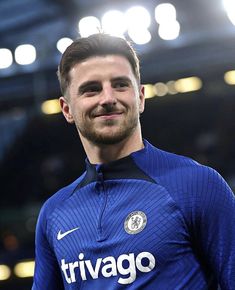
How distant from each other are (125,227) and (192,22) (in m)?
10.6

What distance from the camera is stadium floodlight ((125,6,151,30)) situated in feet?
Answer: 38.8

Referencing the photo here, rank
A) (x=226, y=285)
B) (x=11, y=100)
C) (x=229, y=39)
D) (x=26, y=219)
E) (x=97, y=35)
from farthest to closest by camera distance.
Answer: (x=11, y=100), (x=26, y=219), (x=229, y=39), (x=97, y=35), (x=226, y=285)

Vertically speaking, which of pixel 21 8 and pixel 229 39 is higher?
pixel 21 8

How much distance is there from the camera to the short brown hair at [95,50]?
74.6 inches

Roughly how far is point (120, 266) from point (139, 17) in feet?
34.3

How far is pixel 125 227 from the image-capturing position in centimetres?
176

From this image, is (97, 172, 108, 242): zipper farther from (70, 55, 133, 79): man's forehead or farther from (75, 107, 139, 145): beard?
(70, 55, 133, 79): man's forehead

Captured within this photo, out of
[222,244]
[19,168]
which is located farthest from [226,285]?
[19,168]

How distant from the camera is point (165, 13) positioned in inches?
458

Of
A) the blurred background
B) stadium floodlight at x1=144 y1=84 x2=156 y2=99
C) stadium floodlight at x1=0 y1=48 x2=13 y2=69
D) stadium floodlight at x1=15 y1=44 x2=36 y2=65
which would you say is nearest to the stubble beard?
the blurred background

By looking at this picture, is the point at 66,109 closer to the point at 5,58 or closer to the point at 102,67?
the point at 102,67

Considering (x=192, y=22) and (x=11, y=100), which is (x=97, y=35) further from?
(x=11, y=100)

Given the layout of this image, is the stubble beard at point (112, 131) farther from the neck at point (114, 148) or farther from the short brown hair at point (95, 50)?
the short brown hair at point (95, 50)

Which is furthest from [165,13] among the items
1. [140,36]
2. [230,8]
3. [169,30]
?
[230,8]
